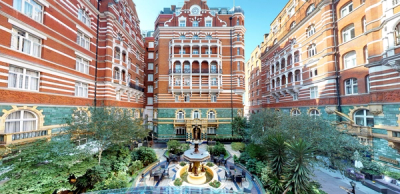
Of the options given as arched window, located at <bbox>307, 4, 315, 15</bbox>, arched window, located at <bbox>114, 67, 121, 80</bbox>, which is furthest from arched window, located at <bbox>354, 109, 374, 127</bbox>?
arched window, located at <bbox>114, 67, 121, 80</bbox>

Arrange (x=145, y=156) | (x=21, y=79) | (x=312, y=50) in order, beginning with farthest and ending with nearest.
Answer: (x=312, y=50) < (x=145, y=156) < (x=21, y=79)

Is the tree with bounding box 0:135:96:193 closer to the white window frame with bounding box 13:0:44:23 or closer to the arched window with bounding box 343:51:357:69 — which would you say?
the white window frame with bounding box 13:0:44:23

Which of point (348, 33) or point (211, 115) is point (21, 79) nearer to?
point (211, 115)

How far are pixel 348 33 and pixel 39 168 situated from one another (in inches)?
1151

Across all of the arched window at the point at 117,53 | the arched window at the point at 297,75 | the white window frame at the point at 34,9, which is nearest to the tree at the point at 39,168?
the white window frame at the point at 34,9

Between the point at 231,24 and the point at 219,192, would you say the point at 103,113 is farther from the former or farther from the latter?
the point at 231,24

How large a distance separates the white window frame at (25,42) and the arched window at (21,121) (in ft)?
16.7

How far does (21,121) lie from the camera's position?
38.0 ft

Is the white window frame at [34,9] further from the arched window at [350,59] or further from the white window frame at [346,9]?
the arched window at [350,59]

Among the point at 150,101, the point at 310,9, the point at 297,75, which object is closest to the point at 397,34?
the point at 297,75

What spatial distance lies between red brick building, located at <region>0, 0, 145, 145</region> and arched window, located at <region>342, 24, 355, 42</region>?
29.2 meters

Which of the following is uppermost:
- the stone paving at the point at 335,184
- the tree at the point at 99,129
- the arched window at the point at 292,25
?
the arched window at the point at 292,25

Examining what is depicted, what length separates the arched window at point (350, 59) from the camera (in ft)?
51.1

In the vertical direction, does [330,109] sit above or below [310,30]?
below
